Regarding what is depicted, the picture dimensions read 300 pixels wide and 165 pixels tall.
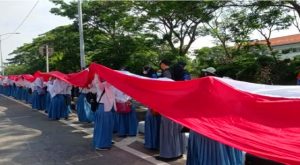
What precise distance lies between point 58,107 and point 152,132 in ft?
22.5

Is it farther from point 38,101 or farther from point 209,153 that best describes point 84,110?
point 209,153

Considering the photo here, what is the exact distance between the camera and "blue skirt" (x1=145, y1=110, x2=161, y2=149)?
27.6ft

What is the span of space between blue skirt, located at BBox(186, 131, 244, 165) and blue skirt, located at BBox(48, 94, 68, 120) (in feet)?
29.0

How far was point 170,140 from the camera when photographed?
24.9ft

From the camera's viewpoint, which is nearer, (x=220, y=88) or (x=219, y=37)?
(x=220, y=88)

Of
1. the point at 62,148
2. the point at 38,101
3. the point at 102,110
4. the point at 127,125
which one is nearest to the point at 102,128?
the point at 102,110

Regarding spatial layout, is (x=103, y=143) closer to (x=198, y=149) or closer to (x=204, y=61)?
(x=198, y=149)

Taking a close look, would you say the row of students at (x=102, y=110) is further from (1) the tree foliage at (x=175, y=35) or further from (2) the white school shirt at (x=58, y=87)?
(1) the tree foliage at (x=175, y=35)

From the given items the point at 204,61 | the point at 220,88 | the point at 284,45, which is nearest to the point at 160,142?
Answer: the point at 220,88

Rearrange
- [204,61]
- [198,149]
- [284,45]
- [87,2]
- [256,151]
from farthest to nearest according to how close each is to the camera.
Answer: [284,45]
[87,2]
[204,61]
[198,149]
[256,151]

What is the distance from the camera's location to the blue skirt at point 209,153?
607 cm

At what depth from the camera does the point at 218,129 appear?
4695 mm

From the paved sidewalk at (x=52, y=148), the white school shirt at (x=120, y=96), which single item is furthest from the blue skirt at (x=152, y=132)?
the white school shirt at (x=120, y=96)

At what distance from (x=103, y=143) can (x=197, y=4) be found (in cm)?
1038
